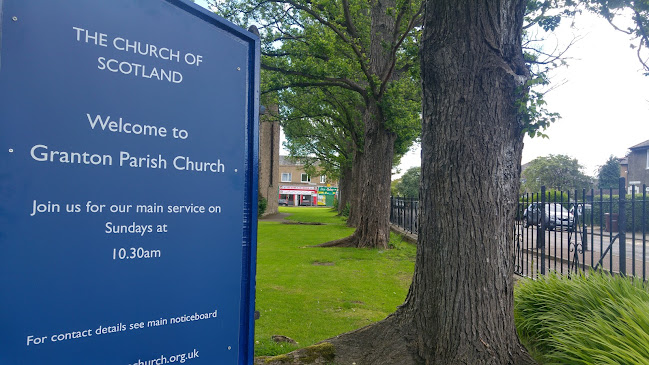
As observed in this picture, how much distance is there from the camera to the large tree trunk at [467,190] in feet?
12.0

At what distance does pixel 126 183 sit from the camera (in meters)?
1.96

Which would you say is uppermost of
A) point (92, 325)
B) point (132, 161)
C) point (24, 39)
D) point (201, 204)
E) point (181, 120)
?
point (24, 39)

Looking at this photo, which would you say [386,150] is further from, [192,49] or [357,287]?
[192,49]

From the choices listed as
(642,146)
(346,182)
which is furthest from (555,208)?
(642,146)

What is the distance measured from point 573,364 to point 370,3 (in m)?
12.6

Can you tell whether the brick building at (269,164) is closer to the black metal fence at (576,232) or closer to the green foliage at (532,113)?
the black metal fence at (576,232)

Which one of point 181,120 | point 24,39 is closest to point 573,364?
point 181,120

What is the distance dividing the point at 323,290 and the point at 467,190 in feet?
16.2

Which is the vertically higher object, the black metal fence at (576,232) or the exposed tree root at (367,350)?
the black metal fence at (576,232)

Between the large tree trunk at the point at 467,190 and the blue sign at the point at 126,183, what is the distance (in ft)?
6.42

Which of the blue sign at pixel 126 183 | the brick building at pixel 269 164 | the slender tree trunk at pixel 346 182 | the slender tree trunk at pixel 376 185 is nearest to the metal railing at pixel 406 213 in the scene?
the slender tree trunk at pixel 376 185

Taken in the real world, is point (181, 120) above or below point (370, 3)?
below

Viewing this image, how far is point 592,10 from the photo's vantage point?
640 cm

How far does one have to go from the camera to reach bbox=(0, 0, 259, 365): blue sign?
1.71m
